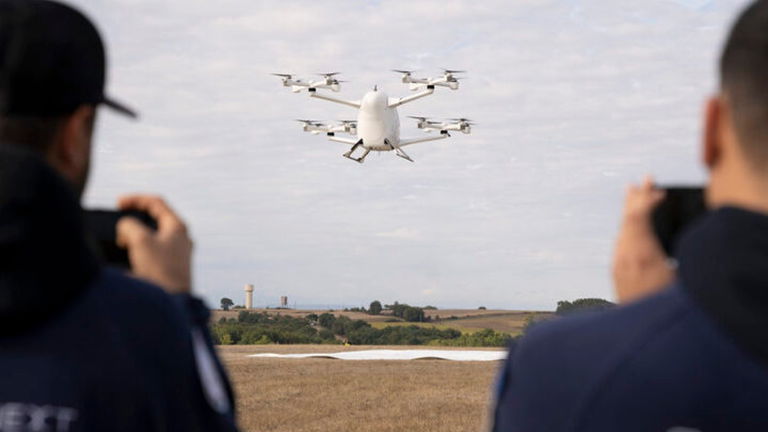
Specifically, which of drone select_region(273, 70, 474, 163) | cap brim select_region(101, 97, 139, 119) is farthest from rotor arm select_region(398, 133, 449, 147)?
cap brim select_region(101, 97, 139, 119)

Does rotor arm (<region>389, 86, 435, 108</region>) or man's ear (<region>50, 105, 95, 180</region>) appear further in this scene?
rotor arm (<region>389, 86, 435, 108</region>)

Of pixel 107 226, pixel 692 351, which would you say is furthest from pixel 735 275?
pixel 107 226

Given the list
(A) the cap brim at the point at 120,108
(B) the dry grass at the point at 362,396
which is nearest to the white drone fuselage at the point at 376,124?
(B) the dry grass at the point at 362,396

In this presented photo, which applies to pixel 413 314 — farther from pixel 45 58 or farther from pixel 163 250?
pixel 45 58

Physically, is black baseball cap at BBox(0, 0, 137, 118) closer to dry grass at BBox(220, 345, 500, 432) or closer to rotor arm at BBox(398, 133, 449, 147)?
dry grass at BBox(220, 345, 500, 432)

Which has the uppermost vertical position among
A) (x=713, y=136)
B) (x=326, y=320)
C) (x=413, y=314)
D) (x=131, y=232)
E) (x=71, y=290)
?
(x=413, y=314)

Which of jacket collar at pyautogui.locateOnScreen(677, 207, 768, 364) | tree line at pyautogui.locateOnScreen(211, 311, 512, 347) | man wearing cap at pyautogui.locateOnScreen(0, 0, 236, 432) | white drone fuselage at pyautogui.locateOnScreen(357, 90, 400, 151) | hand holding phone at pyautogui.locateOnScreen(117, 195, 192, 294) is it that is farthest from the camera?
white drone fuselage at pyautogui.locateOnScreen(357, 90, 400, 151)
